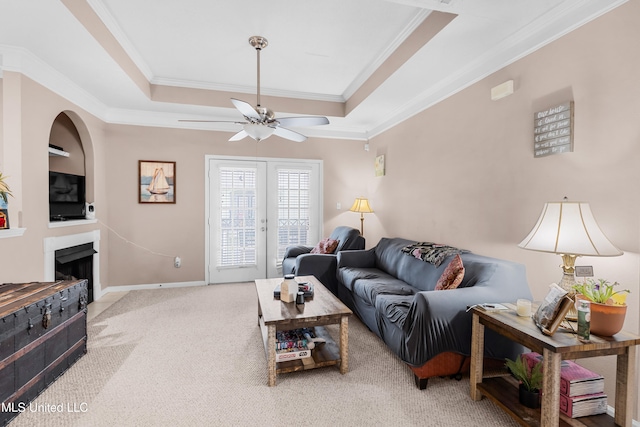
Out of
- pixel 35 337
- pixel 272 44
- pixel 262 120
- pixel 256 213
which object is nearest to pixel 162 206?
pixel 256 213

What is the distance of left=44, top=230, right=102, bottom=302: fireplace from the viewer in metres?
3.15

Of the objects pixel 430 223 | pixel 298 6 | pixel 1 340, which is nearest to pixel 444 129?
pixel 430 223

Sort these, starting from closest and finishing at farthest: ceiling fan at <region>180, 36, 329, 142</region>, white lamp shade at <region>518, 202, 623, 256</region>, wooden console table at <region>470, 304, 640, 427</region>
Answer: wooden console table at <region>470, 304, 640, 427</region> < white lamp shade at <region>518, 202, 623, 256</region> < ceiling fan at <region>180, 36, 329, 142</region>

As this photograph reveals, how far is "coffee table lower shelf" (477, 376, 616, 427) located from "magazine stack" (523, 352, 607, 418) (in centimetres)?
3

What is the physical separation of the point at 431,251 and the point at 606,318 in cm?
154

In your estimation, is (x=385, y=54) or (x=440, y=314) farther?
(x=385, y=54)

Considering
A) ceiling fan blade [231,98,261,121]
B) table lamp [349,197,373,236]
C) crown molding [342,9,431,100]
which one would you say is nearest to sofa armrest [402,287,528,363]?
ceiling fan blade [231,98,261,121]

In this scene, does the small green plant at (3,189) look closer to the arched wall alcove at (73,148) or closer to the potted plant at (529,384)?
the arched wall alcove at (73,148)

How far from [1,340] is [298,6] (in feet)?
9.88

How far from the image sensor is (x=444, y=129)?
132 inches

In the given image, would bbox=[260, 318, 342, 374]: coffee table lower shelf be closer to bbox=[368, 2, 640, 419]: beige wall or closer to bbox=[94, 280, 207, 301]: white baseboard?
bbox=[368, 2, 640, 419]: beige wall

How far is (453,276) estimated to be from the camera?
240 centimetres

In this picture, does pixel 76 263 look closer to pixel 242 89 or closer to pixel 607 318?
pixel 242 89

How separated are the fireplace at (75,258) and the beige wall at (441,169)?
119 mm
